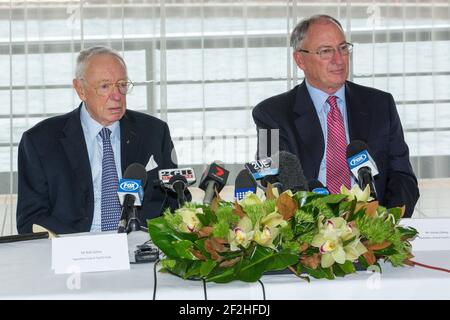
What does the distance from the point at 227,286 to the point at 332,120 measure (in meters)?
1.74

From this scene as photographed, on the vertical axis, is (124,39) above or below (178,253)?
above

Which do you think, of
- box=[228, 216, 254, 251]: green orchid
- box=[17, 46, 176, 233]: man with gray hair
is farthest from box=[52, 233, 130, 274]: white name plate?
box=[17, 46, 176, 233]: man with gray hair

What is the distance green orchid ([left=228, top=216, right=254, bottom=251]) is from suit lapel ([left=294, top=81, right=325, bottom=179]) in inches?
61.8

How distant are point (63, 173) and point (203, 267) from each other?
1.56m

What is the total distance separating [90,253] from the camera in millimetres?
2479

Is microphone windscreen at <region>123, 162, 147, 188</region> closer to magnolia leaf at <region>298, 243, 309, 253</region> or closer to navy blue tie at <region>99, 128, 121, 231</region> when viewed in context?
navy blue tie at <region>99, 128, 121, 231</region>

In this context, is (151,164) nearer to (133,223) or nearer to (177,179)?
(133,223)

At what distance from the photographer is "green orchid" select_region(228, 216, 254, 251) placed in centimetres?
222

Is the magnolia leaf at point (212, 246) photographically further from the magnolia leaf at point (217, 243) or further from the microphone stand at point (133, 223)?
the microphone stand at point (133, 223)

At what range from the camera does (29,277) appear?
2488mm

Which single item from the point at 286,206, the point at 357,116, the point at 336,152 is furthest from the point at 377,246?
the point at 357,116

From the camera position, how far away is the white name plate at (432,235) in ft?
9.00
